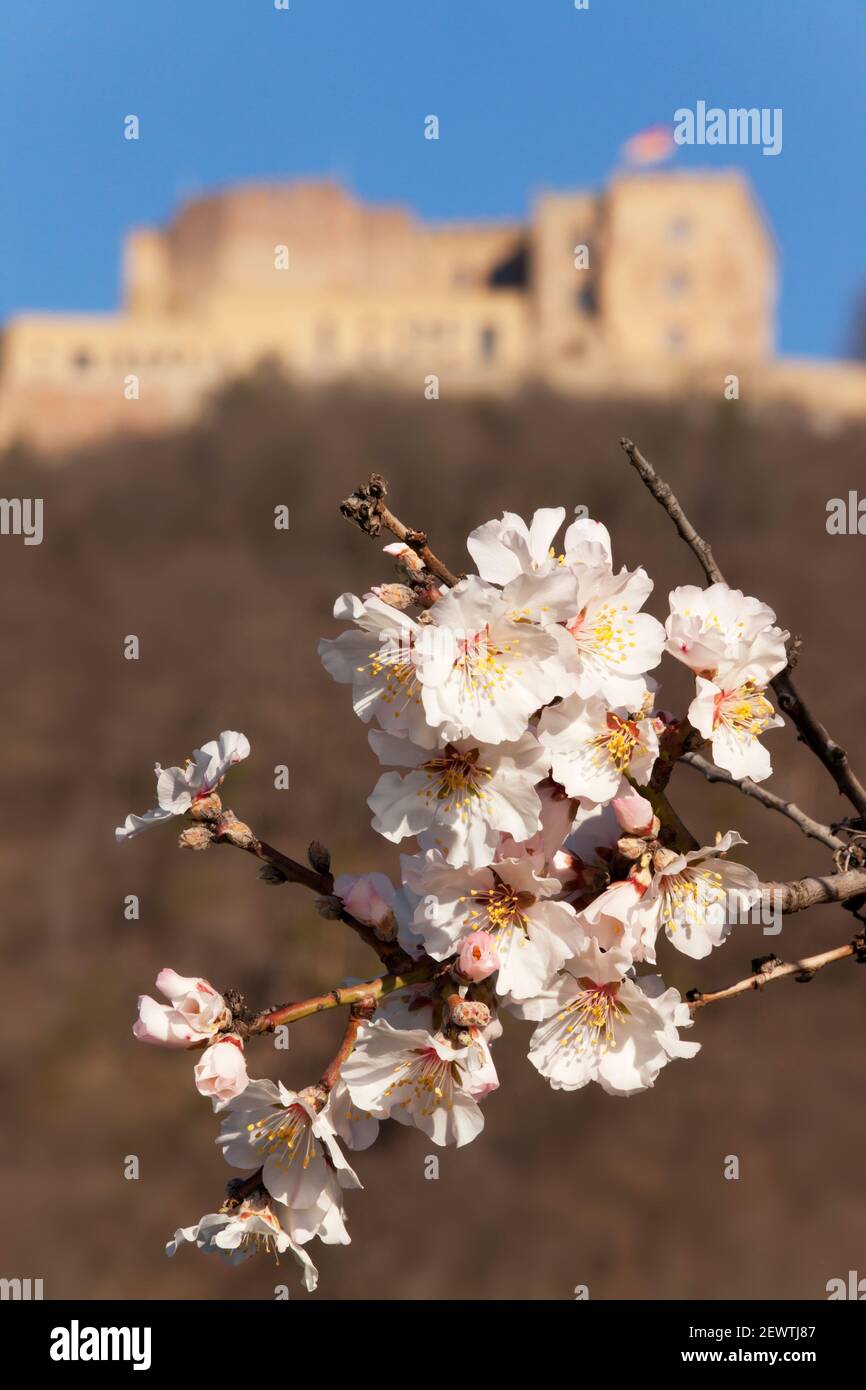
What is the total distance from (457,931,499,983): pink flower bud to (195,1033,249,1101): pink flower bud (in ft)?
0.66

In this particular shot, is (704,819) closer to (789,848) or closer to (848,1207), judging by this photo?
(789,848)

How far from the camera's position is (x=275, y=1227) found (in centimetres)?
116

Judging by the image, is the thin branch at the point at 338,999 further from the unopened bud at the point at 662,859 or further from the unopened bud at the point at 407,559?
the unopened bud at the point at 407,559

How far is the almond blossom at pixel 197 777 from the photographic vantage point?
124 cm

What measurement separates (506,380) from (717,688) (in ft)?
103

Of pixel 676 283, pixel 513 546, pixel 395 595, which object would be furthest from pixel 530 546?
pixel 676 283

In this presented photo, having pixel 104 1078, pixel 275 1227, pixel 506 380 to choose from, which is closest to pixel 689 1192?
pixel 104 1078

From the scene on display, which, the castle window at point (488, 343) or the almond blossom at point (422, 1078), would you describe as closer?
the almond blossom at point (422, 1078)

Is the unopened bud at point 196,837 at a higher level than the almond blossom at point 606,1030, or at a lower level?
higher

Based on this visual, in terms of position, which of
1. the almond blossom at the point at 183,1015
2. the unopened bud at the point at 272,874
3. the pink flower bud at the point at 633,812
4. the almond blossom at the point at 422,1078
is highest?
the pink flower bud at the point at 633,812

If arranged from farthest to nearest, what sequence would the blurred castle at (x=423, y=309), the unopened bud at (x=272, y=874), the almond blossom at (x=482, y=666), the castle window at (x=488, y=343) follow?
the castle window at (x=488, y=343) < the blurred castle at (x=423, y=309) < the unopened bud at (x=272, y=874) < the almond blossom at (x=482, y=666)

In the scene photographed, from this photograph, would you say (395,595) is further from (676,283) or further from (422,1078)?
(676,283)

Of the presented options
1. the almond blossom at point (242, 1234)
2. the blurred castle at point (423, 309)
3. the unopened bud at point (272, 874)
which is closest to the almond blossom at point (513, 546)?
the unopened bud at point (272, 874)

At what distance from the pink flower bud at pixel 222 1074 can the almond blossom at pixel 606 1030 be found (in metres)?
0.24
